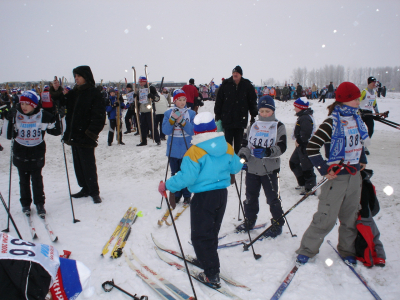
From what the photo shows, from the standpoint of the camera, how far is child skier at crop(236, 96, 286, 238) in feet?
11.7

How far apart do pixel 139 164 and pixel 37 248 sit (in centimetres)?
622

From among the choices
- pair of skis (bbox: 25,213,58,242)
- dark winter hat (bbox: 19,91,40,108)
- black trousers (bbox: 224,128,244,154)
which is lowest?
pair of skis (bbox: 25,213,58,242)

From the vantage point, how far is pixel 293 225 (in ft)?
13.3

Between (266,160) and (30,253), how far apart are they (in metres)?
3.00

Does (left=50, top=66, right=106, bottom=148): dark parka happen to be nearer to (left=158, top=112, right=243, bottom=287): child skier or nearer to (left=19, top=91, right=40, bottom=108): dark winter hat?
(left=19, top=91, right=40, bottom=108): dark winter hat

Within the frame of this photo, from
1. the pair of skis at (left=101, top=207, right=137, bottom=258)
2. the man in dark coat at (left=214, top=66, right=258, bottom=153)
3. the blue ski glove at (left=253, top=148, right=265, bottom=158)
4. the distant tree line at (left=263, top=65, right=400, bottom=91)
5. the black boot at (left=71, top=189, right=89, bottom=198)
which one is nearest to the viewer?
the pair of skis at (left=101, top=207, right=137, bottom=258)

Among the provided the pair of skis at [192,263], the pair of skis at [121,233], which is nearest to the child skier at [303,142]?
the pair of skis at [192,263]

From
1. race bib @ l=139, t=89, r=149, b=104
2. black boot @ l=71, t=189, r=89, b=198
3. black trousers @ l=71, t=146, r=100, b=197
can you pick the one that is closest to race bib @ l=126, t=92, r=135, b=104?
race bib @ l=139, t=89, r=149, b=104

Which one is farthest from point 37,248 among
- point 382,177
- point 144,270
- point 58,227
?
point 382,177

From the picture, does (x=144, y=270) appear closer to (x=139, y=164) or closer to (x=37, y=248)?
(x=37, y=248)

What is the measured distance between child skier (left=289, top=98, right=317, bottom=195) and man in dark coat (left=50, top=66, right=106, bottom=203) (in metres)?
3.85

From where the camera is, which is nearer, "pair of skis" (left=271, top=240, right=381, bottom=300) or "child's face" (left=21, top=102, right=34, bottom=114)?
"pair of skis" (left=271, top=240, right=381, bottom=300)

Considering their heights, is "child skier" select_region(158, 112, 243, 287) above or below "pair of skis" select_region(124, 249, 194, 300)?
→ above

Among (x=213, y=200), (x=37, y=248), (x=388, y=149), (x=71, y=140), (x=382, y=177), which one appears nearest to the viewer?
(x=37, y=248)
